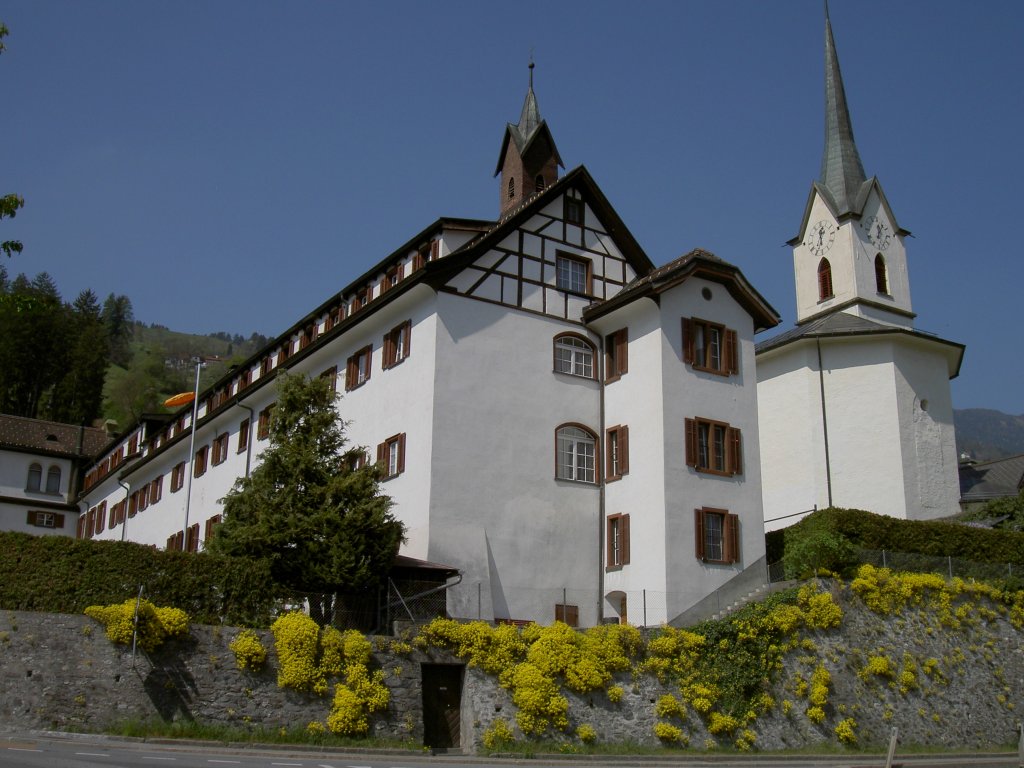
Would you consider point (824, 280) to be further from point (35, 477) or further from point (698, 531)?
point (35, 477)

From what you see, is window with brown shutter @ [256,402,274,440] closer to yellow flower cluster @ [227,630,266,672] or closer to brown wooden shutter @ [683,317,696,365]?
brown wooden shutter @ [683,317,696,365]

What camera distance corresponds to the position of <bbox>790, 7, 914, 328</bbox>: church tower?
185 ft

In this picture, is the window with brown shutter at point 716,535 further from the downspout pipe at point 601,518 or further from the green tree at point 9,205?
the green tree at point 9,205

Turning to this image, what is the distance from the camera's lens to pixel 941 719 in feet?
95.3

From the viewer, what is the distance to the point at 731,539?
3209 centimetres

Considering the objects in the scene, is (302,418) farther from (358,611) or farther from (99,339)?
(99,339)

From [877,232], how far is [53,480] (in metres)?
53.8

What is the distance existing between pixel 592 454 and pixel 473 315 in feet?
19.5

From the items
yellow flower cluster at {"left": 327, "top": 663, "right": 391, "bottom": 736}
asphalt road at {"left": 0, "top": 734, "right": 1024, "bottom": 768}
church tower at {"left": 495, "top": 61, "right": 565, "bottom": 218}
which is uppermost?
church tower at {"left": 495, "top": 61, "right": 565, "bottom": 218}

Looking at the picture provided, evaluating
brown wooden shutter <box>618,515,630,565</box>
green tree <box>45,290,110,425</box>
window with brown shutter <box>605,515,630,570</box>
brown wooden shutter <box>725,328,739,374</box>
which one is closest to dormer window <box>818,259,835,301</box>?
brown wooden shutter <box>725,328,739,374</box>

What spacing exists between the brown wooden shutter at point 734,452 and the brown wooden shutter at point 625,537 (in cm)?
359

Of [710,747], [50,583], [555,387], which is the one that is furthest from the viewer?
[555,387]

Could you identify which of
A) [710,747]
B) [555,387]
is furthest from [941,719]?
[555,387]

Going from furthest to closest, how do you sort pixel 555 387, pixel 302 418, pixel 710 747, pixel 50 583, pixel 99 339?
pixel 99 339
pixel 555 387
pixel 302 418
pixel 710 747
pixel 50 583
